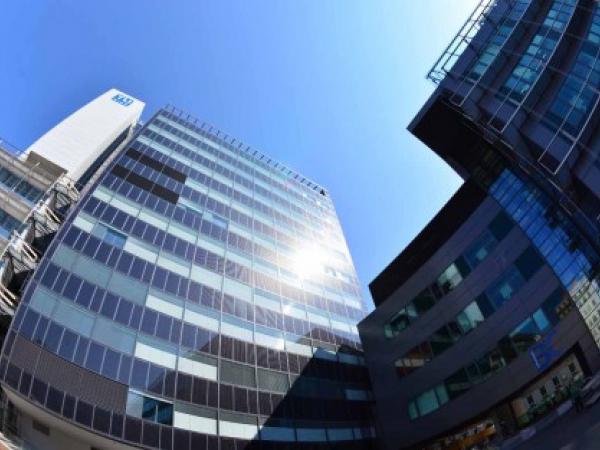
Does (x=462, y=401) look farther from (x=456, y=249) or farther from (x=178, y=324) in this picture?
(x=178, y=324)

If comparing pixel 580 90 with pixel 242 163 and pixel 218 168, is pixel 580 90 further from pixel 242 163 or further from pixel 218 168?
pixel 242 163

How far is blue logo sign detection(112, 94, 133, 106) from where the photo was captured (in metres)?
73.1

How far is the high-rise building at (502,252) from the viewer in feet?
87.2

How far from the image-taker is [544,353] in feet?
91.6

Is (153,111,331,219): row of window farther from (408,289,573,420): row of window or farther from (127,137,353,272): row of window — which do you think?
(408,289,573,420): row of window

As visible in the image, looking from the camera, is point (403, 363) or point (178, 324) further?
point (403, 363)

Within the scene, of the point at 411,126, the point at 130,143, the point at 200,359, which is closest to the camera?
the point at 200,359

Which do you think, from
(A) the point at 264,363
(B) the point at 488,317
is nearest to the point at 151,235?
(A) the point at 264,363

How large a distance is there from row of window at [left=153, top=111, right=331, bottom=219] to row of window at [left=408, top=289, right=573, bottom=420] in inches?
1350

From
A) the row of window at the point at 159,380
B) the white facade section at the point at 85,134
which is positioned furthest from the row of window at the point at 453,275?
the white facade section at the point at 85,134

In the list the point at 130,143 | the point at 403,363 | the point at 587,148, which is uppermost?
the point at 130,143

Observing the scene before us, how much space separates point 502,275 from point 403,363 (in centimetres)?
1151

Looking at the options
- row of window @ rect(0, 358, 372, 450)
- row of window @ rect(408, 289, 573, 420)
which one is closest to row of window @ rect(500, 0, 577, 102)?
row of window @ rect(408, 289, 573, 420)

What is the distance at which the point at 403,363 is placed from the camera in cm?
3812
